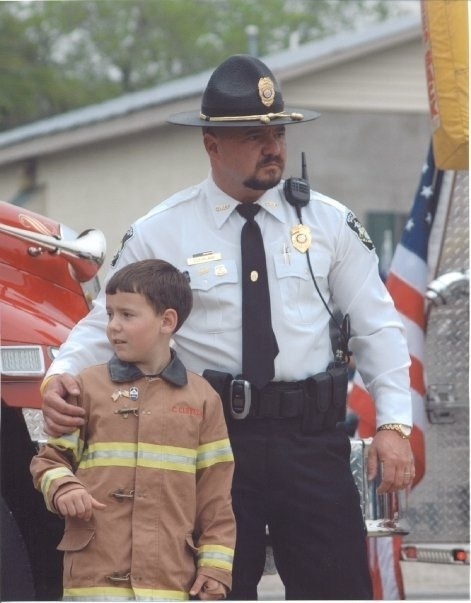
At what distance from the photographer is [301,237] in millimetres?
4211

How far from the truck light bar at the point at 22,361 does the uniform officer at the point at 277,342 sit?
0.37 metres

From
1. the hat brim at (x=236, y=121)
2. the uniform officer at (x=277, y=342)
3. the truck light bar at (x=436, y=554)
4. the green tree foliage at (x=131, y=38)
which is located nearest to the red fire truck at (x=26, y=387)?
the uniform officer at (x=277, y=342)

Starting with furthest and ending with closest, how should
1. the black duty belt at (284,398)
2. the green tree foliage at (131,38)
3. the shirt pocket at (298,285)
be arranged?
the green tree foliage at (131,38), the shirt pocket at (298,285), the black duty belt at (284,398)

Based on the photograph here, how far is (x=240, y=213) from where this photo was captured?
13.8 ft

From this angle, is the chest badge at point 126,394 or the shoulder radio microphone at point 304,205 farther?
the shoulder radio microphone at point 304,205

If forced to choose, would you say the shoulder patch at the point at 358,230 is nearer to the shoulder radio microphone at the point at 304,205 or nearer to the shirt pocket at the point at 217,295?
the shoulder radio microphone at the point at 304,205

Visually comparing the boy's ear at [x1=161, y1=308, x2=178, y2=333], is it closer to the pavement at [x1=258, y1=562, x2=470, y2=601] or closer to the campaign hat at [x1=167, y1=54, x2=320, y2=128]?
the campaign hat at [x1=167, y1=54, x2=320, y2=128]

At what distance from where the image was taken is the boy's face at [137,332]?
3.80 metres

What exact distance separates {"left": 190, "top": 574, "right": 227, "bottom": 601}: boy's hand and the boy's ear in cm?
64

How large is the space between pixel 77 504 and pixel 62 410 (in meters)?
0.25

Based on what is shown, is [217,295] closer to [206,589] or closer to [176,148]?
[206,589]

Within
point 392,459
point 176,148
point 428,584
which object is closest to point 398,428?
point 392,459

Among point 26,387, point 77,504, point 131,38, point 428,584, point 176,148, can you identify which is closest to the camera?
point 77,504

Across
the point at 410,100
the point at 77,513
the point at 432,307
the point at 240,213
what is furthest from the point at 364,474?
the point at 410,100
